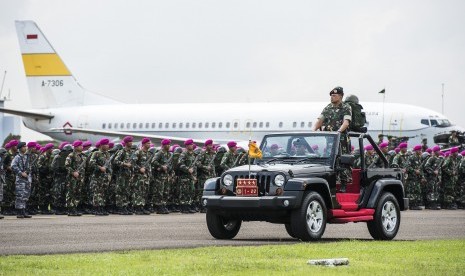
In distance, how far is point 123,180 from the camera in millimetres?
28062

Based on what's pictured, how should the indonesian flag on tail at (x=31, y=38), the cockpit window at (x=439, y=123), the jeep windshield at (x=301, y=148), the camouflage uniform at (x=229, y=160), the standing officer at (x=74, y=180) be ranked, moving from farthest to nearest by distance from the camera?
the indonesian flag on tail at (x=31, y=38) → the cockpit window at (x=439, y=123) → the camouflage uniform at (x=229, y=160) → the standing officer at (x=74, y=180) → the jeep windshield at (x=301, y=148)

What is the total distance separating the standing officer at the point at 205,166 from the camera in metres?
29.9

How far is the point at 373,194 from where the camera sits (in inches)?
693

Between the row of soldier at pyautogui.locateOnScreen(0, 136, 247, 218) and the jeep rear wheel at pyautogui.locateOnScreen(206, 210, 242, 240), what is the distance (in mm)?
9583

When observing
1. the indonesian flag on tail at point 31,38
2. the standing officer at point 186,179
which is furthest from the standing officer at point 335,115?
the indonesian flag on tail at point 31,38

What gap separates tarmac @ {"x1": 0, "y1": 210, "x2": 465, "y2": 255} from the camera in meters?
15.5

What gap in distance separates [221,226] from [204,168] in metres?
12.6

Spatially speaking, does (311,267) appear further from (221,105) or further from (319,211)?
(221,105)

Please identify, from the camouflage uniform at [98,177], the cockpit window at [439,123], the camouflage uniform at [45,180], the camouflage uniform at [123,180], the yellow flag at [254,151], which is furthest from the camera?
the cockpit window at [439,123]

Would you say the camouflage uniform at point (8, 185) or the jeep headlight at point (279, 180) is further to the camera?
the camouflage uniform at point (8, 185)

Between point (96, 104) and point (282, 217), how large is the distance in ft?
136

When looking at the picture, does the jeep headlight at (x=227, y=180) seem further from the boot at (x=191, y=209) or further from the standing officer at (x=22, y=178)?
the boot at (x=191, y=209)

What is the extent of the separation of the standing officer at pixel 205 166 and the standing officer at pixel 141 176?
1739 mm

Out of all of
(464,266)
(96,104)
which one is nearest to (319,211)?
(464,266)
